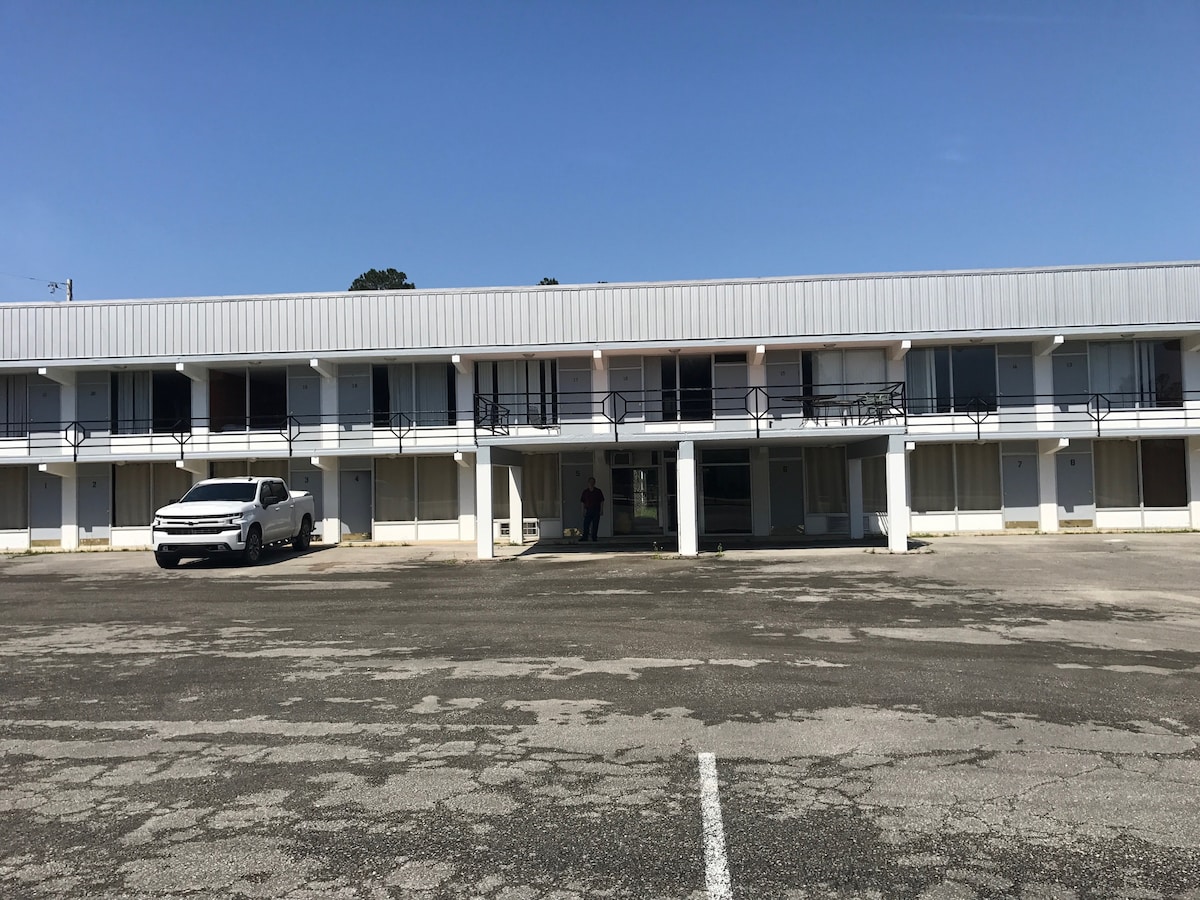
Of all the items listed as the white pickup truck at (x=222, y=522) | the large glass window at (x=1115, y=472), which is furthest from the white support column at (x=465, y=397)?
the large glass window at (x=1115, y=472)

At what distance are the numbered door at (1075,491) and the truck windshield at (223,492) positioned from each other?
21.8 m

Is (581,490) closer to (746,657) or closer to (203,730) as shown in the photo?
(746,657)

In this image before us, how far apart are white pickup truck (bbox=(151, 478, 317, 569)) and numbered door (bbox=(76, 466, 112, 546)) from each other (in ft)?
23.8

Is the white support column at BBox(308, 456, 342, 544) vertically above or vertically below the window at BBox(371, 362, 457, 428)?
below

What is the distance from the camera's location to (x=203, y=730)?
22.0 feet

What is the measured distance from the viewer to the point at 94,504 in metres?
25.8

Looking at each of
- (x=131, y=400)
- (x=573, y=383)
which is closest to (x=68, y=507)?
(x=131, y=400)

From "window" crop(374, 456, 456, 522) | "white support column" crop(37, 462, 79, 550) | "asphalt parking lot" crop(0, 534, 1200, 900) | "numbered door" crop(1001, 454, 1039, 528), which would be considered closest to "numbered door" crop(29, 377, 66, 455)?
"white support column" crop(37, 462, 79, 550)

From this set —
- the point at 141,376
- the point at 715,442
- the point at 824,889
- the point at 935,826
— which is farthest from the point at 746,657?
the point at 141,376

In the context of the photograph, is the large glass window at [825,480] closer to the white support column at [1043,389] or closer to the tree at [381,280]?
the white support column at [1043,389]

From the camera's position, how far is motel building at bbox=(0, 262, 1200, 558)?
2339 centimetres

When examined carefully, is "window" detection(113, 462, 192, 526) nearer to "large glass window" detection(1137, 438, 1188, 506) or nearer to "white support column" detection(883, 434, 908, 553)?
"white support column" detection(883, 434, 908, 553)

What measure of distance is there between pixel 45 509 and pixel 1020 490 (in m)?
29.0

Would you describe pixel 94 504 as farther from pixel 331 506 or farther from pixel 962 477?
pixel 962 477
